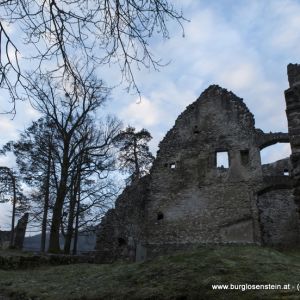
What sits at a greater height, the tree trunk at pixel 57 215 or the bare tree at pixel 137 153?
the bare tree at pixel 137 153

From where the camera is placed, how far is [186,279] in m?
4.69

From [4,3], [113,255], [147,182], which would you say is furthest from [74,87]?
[147,182]

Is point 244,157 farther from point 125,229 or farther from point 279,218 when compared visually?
point 125,229

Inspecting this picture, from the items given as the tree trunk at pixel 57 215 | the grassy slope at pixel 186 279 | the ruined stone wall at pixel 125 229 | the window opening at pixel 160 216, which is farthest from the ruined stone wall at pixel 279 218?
the grassy slope at pixel 186 279

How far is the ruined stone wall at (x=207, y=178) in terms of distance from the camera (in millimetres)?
16828

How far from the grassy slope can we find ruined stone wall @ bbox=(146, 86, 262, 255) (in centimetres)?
1065

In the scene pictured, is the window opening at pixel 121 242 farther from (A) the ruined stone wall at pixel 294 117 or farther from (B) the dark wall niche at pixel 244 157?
(A) the ruined stone wall at pixel 294 117

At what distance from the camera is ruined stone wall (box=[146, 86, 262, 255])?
16.8 metres

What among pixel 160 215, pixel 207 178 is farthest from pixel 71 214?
pixel 207 178

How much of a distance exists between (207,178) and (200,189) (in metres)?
0.61

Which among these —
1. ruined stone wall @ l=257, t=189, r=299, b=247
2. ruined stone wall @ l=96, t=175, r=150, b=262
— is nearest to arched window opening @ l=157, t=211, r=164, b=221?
ruined stone wall @ l=96, t=175, r=150, b=262

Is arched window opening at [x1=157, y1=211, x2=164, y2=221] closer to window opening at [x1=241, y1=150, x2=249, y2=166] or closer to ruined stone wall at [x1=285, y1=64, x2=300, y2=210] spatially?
window opening at [x1=241, y1=150, x2=249, y2=166]

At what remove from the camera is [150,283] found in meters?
4.85

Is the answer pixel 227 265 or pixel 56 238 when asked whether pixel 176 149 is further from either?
pixel 227 265
